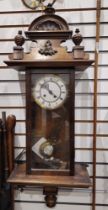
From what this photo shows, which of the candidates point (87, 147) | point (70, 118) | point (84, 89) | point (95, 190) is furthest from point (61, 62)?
point (95, 190)

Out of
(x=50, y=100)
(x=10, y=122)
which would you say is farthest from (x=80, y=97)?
(x=10, y=122)

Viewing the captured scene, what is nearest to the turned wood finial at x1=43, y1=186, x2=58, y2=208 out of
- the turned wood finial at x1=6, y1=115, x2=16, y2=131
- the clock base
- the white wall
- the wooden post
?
the clock base

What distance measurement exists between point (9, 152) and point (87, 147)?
1.67 ft

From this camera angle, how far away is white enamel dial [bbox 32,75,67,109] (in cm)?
129

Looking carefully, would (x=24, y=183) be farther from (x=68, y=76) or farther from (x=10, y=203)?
(x=68, y=76)

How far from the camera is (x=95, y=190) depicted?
159cm

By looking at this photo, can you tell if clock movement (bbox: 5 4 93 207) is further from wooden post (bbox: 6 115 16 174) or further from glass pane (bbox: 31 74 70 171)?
wooden post (bbox: 6 115 16 174)

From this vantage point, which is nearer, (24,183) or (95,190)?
(24,183)

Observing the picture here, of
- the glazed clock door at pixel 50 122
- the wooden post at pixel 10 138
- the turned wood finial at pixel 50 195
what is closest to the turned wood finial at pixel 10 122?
the wooden post at pixel 10 138

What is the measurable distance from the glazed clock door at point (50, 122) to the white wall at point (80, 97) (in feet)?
0.91

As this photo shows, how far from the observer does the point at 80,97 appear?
157cm

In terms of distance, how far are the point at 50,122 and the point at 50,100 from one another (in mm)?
123

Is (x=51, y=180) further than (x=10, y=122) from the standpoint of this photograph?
No

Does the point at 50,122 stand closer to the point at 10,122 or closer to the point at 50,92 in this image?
the point at 50,92
